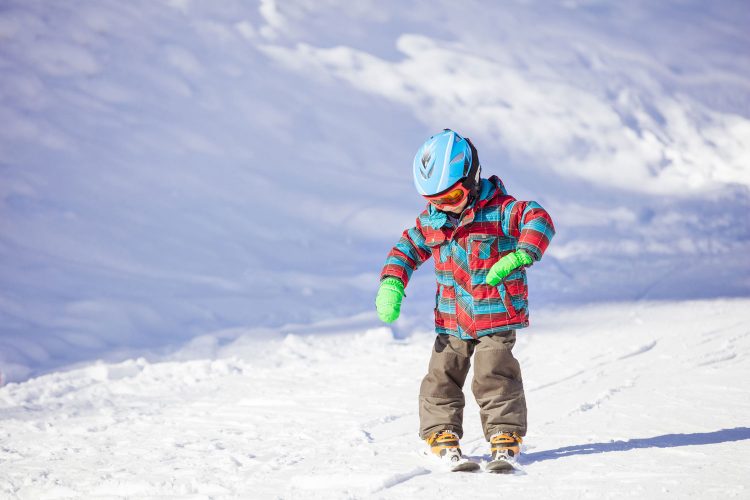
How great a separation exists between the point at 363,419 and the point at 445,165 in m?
1.43

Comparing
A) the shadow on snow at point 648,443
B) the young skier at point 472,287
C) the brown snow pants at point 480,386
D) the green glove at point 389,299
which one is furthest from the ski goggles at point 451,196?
the shadow on snow at point 648,443

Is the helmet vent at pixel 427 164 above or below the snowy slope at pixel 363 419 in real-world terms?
above

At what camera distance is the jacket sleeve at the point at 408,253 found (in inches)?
111

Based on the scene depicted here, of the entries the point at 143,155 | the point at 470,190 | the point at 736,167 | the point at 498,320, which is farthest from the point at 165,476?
the point at 736,167

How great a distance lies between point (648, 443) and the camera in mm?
2773

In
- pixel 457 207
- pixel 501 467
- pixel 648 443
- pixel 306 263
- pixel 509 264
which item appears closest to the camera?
pixel 501 467

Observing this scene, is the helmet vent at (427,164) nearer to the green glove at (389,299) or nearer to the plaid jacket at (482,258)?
the plaid jacket at (482,258)

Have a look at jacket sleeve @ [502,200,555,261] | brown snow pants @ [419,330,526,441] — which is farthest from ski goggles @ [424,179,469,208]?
brown snow pants @ [419,330,526,441]

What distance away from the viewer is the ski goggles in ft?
8.49

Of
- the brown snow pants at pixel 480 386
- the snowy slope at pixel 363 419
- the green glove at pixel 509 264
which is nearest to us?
the snowy slope at pixel 363 419

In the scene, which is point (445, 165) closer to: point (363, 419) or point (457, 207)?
point (457, 207)

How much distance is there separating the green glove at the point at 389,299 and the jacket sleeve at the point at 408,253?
0.05 m

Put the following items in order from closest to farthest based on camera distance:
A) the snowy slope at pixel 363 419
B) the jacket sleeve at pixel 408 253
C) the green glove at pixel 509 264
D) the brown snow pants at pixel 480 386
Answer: the snowy slope at pixel 363 419 < the green glove at pixel 509 264 < the brown snow pants at pixel 480 386 < the jacket sleeve at pixel 408 253

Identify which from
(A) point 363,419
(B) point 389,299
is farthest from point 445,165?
(A) point 363,419
